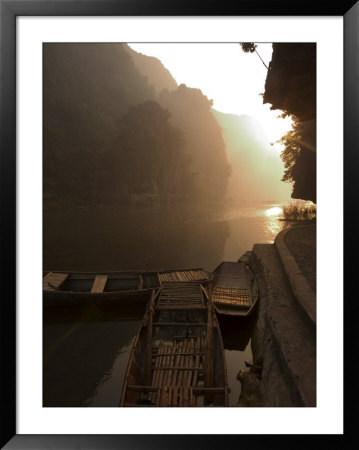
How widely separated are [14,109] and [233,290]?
1089cm

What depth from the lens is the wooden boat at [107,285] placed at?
38.3 feet

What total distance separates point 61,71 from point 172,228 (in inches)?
2372

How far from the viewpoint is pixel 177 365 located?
633 cm

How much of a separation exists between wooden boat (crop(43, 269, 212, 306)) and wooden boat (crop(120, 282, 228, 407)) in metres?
2.81

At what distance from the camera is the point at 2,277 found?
8.49 ft

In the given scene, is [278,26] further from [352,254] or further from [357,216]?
[352,254]

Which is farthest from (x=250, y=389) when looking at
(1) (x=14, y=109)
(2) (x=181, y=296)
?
(1) (x=14, y=109)

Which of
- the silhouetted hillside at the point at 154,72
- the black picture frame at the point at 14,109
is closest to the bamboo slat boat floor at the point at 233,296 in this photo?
the black picture frame at the point at 14,109

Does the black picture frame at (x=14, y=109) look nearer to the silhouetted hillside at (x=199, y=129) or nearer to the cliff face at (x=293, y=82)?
the cliff face at (x=293, y=82)

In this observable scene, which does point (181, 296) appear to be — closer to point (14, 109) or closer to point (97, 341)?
point (97, 341)

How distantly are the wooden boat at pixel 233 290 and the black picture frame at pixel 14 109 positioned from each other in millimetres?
7633

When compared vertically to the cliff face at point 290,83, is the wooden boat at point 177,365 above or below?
below

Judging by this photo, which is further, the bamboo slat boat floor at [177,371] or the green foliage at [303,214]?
the green foliage at [303,214]

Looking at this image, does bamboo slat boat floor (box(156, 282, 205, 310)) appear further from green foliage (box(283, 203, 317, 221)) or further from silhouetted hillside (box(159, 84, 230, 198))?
silhouetted hillside (box(159, 84, 230, 198))
